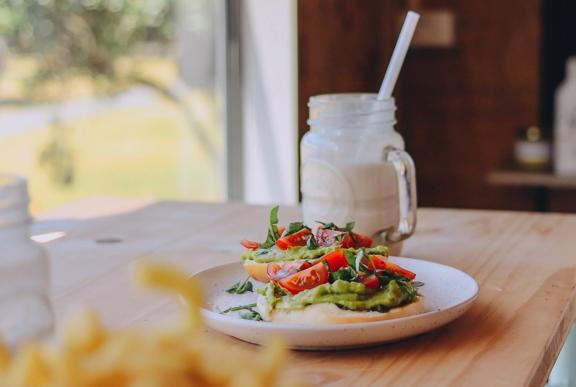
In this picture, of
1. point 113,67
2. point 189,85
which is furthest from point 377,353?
point 189,85

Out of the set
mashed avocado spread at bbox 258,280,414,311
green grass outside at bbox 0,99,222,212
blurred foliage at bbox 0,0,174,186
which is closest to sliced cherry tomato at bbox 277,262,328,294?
mashed avocado spread at bbox 258,280,414,311

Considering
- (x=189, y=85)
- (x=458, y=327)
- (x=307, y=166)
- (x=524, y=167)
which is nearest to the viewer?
(x=458, y=327)

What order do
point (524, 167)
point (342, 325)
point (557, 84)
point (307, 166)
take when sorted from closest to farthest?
point (342, 325) → point (307, 166) → point (524, 167) → point (557, 84)

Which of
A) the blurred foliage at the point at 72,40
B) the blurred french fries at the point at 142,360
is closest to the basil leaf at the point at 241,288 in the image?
the blurred french fries at the point at 142,360

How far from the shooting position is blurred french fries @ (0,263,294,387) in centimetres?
47

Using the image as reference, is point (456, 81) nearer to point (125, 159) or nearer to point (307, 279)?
point (125, 159)

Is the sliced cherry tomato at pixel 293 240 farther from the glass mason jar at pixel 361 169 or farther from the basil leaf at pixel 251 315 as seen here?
the glass mason jar at pixel 361 169

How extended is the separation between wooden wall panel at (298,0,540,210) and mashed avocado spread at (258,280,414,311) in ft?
7.91

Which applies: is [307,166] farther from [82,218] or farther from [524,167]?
[524,167]

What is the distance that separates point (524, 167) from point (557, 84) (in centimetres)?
43

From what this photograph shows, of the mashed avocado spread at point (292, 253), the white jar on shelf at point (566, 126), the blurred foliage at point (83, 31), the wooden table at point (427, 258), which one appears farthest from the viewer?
the white jar on shelf at point (566, 126)

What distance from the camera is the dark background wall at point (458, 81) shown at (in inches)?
135

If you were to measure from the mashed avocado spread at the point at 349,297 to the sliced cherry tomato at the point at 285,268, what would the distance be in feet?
0.11

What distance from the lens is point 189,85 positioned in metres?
3.04
